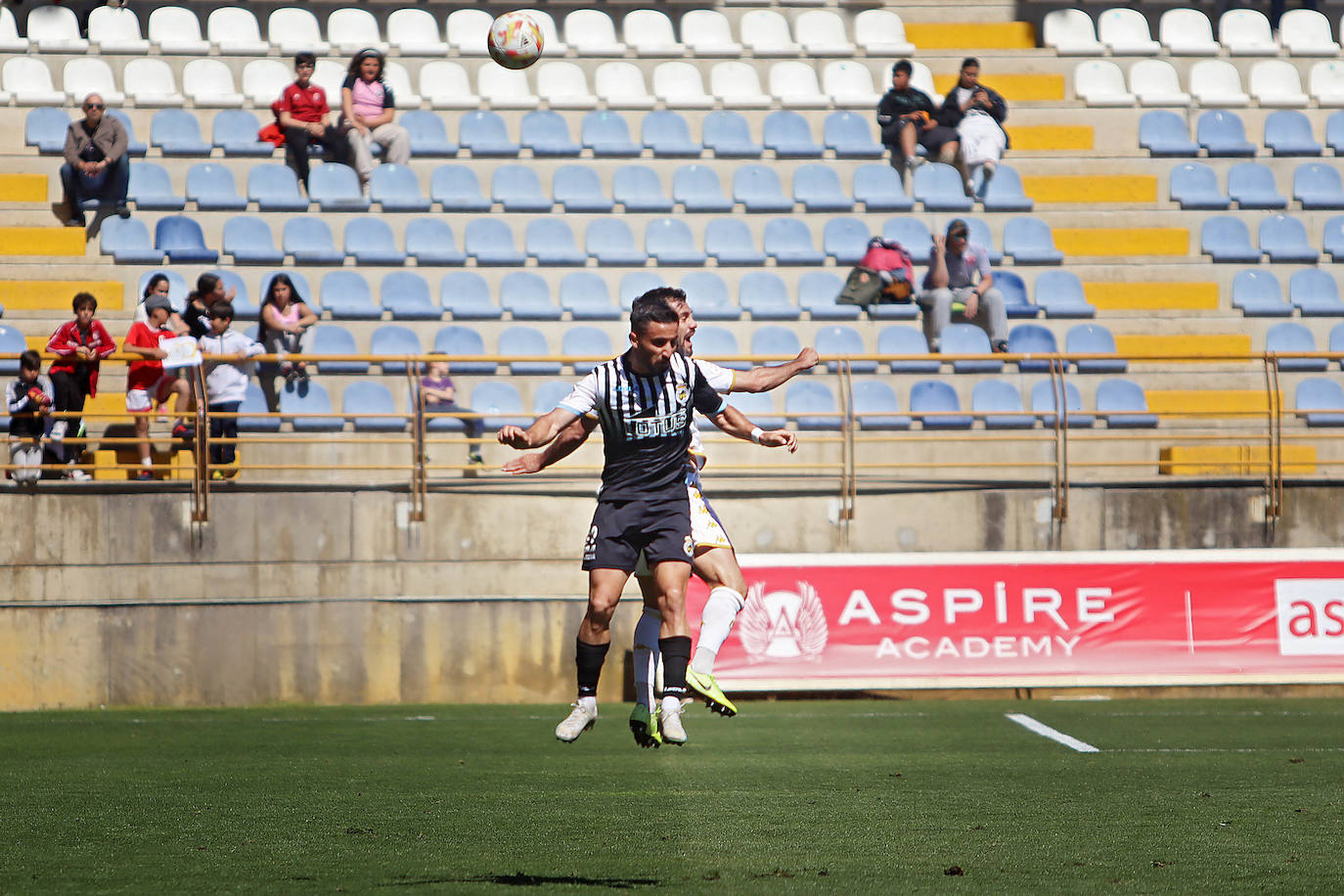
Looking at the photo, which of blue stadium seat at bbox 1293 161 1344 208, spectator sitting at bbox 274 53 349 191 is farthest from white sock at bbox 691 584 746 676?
blue stadium seat at bbox 1293 161 1344 208

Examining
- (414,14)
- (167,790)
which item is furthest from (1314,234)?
(167,790)

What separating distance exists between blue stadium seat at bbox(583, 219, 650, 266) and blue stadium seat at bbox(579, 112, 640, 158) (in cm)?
123

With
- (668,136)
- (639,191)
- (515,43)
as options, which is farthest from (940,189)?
(515,43)

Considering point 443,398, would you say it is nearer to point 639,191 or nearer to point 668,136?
point 639,191

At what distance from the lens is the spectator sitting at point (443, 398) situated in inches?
579

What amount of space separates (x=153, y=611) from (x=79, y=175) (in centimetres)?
630

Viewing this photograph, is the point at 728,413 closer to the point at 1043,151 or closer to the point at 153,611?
the point at 153,611

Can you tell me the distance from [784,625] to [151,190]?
9355 mm

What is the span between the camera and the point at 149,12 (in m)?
20.9

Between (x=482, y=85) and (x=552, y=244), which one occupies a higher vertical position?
(x=482, y=85)

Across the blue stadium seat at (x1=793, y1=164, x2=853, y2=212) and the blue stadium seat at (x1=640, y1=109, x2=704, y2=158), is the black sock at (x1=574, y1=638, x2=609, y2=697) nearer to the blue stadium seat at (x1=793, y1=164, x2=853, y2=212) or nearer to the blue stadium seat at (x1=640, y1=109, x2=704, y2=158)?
the blue stadium seat at (x1=793, y1=164, x2=853, y2=212)

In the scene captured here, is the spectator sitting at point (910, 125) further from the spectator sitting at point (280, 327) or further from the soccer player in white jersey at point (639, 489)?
the soccer player in white jersey at point (639, 489)

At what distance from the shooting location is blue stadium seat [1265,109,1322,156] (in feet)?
65.6

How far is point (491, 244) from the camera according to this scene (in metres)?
18.0
